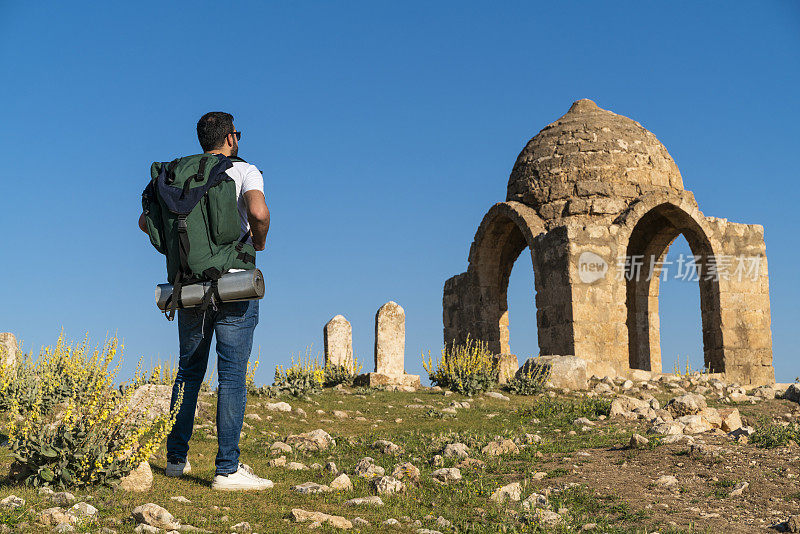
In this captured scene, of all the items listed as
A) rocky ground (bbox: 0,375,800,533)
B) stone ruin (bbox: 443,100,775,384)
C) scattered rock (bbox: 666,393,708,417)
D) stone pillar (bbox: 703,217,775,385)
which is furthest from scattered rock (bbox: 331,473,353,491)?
stone pillar (bbox: 703,217,775,385)

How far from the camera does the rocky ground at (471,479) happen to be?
14.8 ft

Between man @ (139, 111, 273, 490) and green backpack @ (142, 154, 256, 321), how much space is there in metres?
0.10

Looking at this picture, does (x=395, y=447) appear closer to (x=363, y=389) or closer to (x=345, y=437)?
(x=345, y=437)

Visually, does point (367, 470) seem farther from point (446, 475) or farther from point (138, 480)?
→ point (138, 480)

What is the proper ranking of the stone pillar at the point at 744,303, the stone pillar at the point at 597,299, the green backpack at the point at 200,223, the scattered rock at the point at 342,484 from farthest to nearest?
the stone pillar at the point at 744,303, the stone pillar at the point at 597,299, the scattered rock at the point at 342,484, the green backpack at the point at 200,223

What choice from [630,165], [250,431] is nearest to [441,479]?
[250,431]

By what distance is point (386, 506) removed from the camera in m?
5.13

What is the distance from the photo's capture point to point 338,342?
14125 millimetres

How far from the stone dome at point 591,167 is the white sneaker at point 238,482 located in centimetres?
1391

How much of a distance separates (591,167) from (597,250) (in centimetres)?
286

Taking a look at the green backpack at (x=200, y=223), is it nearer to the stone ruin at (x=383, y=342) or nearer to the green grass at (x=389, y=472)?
the green grass at (x=389, y=472)

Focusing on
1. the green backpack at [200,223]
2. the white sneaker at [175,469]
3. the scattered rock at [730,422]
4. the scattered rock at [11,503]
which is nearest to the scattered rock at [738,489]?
the scattered rock at [730,422]

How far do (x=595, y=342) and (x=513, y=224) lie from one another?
4.92m

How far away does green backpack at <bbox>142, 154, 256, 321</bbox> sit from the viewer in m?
4.79
